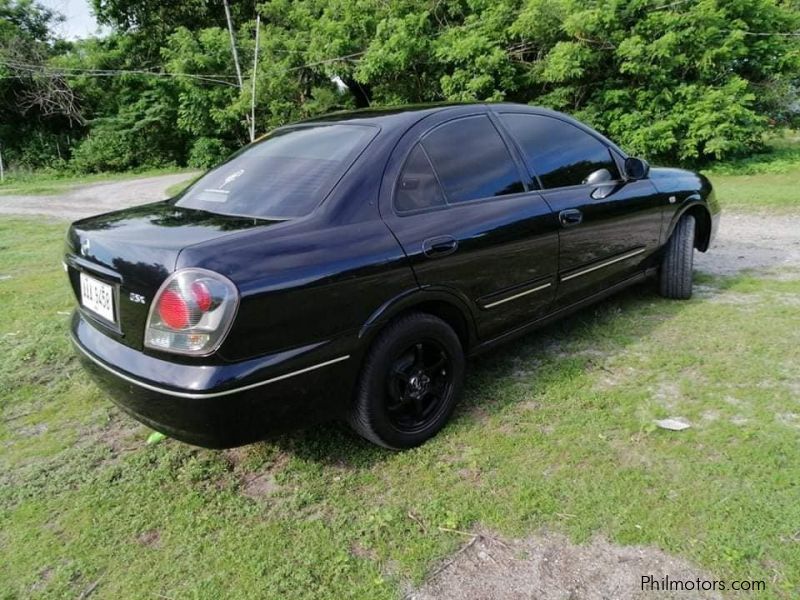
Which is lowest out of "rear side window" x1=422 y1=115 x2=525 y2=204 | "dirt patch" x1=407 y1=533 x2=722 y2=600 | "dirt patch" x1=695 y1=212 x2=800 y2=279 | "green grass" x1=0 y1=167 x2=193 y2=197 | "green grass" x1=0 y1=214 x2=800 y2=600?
"dirt patch" x1=407 y1=533 x2=722 y2=600

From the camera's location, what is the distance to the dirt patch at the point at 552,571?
176 cm

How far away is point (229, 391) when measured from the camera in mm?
1894

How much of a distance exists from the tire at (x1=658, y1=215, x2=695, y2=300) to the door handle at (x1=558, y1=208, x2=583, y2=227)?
4.48 ft

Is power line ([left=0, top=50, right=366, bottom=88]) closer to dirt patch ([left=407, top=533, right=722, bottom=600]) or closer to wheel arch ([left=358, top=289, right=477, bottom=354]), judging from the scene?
wheel arch ([left=358, top=289, right=477, bottom=354])

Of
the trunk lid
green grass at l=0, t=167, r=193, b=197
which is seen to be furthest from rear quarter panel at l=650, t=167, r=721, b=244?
green grass at l=0, t=167, r=193, b=197

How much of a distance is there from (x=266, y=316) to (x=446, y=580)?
1.11m

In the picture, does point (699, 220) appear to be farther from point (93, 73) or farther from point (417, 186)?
point (93, 73)

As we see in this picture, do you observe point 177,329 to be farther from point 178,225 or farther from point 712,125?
point 712,125

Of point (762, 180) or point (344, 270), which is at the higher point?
point (344, 270)

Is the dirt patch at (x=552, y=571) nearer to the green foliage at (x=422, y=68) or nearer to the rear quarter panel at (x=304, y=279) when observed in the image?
the rear quarter panel at (x=304, y=279)

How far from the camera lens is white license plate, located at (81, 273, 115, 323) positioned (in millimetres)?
2184

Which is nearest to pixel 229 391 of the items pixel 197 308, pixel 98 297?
pixel 197 308

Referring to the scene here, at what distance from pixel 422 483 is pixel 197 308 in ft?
3.89

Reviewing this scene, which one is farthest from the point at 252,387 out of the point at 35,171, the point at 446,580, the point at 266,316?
the point at 35,171
